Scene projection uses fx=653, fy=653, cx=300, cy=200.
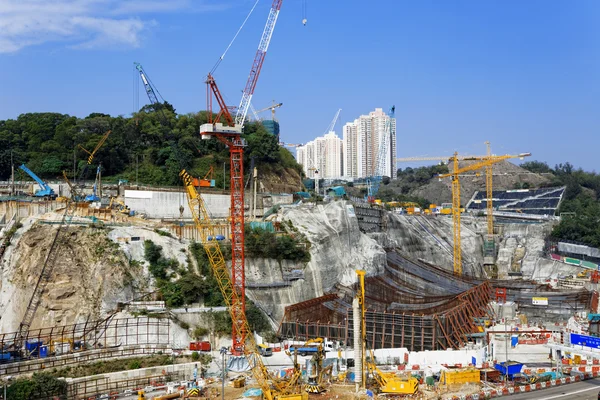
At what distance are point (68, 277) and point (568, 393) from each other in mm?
42141

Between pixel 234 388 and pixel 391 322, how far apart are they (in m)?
16.4

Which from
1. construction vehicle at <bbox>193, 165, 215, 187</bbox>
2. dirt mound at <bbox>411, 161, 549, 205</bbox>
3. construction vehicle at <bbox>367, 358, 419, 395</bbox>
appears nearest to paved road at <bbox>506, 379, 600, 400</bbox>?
construction vehicle at <bbox>367, 358, 419, 395</bbox>

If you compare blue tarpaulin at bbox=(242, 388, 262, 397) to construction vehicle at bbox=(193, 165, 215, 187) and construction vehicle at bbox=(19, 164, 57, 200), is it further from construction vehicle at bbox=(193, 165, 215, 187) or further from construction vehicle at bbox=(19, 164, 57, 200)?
construction vehicle at bbox=(19, 164, 57, 200)

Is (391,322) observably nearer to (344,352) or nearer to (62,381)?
(344,352)

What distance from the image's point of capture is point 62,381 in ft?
137

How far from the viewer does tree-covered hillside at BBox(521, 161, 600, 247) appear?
349 ft

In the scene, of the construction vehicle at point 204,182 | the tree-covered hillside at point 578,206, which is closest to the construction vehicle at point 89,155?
the construction vehicle at point 204,182

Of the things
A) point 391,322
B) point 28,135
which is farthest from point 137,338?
point 28,135

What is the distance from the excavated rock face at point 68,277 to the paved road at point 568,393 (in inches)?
1368

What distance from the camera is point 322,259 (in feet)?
232

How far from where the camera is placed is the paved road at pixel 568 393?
3747 cm

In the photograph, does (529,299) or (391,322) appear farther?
(529,299)

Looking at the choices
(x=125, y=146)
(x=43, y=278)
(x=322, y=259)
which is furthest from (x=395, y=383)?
(x=125, y=146)

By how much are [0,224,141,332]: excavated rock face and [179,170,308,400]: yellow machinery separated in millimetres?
7672
